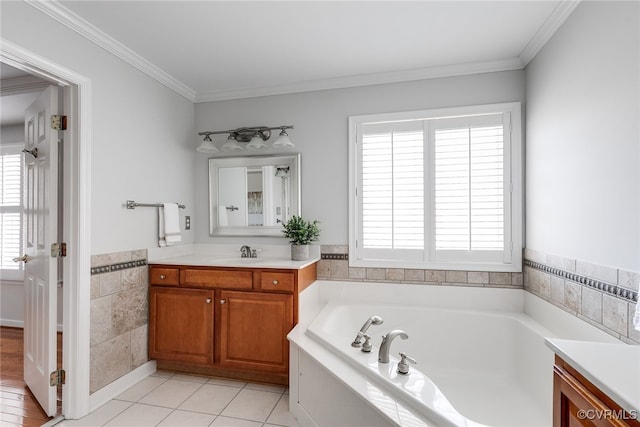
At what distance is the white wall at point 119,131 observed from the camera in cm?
186

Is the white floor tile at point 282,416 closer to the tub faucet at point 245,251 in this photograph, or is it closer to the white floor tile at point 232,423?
the white floor tile at point 232,423

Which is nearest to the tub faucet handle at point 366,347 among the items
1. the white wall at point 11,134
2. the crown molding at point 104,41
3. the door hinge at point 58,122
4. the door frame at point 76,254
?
the door frame at point 76,254

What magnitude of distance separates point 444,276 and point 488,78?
162 cm

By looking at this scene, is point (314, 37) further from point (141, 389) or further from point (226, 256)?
point (141, 389)

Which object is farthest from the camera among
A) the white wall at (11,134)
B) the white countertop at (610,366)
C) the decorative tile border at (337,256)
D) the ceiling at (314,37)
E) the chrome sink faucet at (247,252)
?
the white wall at (11,134)

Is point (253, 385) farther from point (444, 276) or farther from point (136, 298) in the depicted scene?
point (444, 276)

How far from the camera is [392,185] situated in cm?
277

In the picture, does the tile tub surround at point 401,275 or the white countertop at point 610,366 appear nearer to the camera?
the white countertop at point 610,366

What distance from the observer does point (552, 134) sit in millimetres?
2090

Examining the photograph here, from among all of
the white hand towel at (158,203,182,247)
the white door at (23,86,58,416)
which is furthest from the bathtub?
the white door at (23,86,58,416)

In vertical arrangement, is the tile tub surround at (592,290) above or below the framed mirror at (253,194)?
below

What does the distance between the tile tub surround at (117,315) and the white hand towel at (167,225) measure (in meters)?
0.19

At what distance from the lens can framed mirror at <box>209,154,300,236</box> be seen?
3.00 m

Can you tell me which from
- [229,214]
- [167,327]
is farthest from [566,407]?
[229,214]
